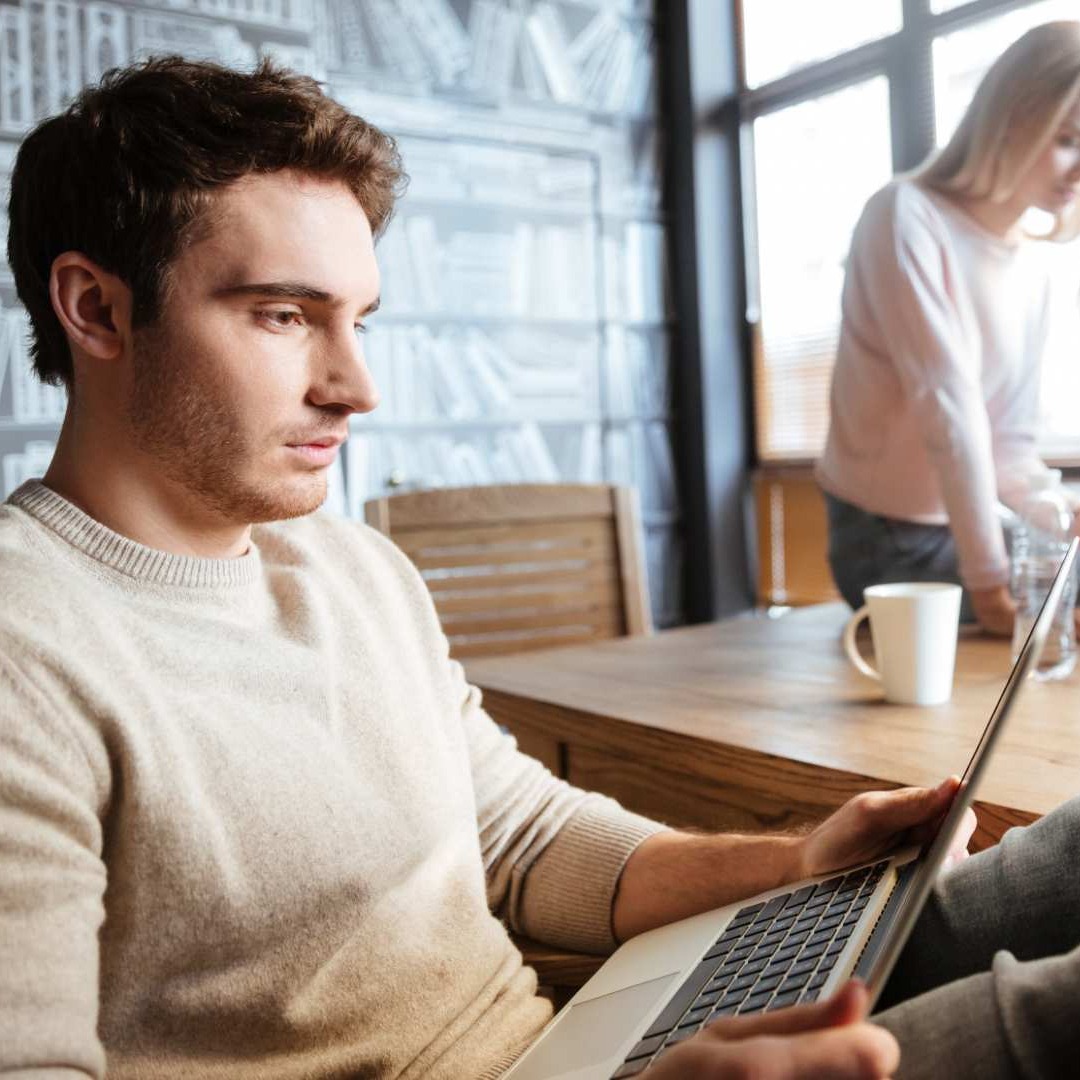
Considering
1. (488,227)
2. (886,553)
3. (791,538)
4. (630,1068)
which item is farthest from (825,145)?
(630,1068)

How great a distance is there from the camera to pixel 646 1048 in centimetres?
66

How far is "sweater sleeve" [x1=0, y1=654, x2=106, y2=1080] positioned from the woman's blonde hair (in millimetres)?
1474

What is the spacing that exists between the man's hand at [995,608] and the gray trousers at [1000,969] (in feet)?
2.55

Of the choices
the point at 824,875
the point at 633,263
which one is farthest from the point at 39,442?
the point at 824,875

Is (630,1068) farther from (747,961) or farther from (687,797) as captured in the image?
(687,797)

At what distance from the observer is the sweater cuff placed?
99 cm

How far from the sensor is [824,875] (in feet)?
2.80

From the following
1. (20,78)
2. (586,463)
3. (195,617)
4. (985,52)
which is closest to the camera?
(195,617)

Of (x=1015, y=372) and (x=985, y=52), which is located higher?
(x=985, y=52)

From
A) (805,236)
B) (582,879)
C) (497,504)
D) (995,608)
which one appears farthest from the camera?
(805,236)

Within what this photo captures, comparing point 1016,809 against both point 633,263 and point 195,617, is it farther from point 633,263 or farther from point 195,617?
point 633,263

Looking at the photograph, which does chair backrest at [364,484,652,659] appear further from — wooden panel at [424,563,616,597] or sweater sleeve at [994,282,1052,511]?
sweater sleeve at [994,282,1052,511]

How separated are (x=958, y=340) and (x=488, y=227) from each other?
230 cm

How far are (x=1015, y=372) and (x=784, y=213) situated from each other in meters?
2.50
